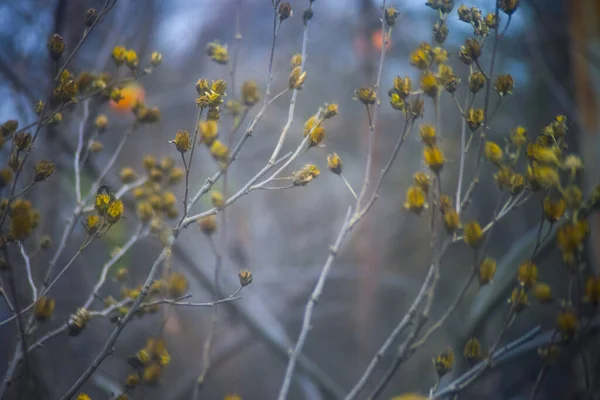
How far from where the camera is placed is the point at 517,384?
3.80 feet

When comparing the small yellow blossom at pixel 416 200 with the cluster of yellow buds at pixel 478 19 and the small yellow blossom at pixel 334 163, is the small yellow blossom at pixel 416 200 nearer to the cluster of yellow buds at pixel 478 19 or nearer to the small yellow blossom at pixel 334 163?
the small yellow blossom at pixel 334 163

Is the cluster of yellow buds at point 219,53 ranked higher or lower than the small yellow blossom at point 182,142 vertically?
higher

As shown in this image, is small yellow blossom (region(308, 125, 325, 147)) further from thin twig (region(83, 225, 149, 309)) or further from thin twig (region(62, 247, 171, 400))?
thin twig (region(83, 225, 149, 309))

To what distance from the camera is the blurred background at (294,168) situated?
120 centimetres

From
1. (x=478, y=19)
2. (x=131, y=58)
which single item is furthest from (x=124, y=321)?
(x=478, y=19)

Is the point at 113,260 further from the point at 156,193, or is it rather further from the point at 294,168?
the point at 294,168

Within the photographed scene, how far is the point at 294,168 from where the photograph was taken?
108 cm

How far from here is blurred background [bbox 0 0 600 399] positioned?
1199 millimetres

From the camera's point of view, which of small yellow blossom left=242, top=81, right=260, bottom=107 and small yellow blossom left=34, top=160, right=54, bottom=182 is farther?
small yellow blossom left=242, top=81, right=260, bottom=107

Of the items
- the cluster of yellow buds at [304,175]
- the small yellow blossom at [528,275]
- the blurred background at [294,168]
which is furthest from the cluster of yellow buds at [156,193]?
the small yellow blossom at [528,275]

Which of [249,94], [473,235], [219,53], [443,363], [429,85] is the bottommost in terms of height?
[443,363]

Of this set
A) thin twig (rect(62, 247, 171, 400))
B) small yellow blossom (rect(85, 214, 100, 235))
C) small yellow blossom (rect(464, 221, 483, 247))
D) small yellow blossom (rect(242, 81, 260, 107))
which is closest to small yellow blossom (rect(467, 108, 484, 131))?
small yellow blossom (rect(464, 221, 483, 247))

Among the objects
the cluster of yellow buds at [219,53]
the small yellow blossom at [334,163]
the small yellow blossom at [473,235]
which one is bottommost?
the small yellow blossom at [473,235]

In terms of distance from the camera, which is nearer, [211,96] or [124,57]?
[211,96]
